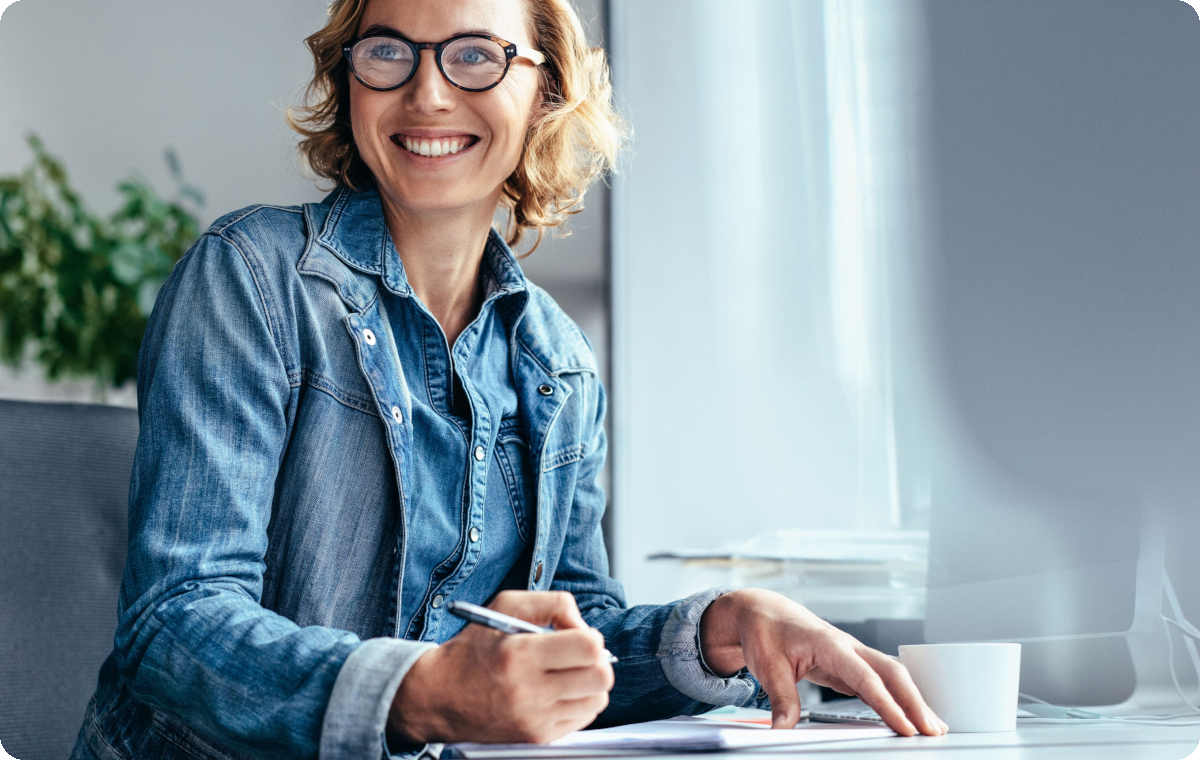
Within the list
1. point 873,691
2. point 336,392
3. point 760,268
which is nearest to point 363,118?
point 336,392

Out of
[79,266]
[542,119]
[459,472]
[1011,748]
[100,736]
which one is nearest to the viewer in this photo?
[1011,748]

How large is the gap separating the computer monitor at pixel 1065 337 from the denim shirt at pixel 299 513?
387 mm

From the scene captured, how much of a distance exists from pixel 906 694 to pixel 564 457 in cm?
48

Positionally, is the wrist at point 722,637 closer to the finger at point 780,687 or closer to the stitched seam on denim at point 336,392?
the finger at point 780,687

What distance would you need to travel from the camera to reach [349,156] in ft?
4.17

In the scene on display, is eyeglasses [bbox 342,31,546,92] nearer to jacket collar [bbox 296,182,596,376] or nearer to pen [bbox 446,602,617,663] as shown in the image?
jacket collar [bbox 296,182,596,376]

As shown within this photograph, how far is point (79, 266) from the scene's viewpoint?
2871mm

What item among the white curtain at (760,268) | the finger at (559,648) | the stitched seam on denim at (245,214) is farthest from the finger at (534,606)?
the white curtain at (760,268)

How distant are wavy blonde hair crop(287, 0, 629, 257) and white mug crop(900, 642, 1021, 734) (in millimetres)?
731

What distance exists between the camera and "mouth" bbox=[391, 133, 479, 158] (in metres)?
1.12

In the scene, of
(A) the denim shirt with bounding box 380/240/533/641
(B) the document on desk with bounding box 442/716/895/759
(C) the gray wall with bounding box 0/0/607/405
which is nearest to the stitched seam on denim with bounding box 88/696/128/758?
(A) the denim shirt with bounding box 380/240/533/641

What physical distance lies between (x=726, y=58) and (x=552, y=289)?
842 millimetres

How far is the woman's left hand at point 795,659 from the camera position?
30.9 inches

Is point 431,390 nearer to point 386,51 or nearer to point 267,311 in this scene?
point 267,311
